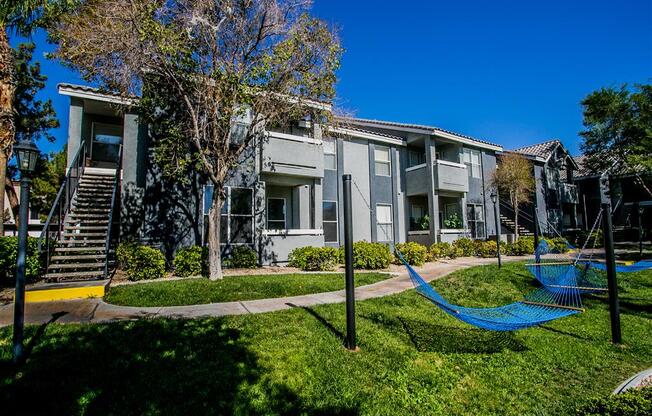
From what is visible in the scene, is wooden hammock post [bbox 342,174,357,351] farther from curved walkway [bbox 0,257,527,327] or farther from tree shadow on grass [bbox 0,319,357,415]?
curved walkway [bbox 0,257,527,327]

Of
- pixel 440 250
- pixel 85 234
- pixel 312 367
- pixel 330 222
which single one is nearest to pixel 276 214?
pixel 330 222

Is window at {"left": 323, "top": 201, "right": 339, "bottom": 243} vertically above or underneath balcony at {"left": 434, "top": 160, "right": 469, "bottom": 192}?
underneath

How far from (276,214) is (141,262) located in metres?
6.71

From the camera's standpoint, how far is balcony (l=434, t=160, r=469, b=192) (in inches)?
719

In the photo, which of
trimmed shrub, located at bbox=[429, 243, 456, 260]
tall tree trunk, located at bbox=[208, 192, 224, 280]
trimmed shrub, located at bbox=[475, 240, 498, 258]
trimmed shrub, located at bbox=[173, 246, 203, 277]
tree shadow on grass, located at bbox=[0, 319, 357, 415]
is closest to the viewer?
tree shadow on grass, located at bbox=[0, 319, 357, 415]

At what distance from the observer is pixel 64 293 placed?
24.3 ft

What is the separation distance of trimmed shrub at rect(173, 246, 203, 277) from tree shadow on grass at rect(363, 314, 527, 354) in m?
6.73

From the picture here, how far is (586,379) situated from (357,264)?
352 inches

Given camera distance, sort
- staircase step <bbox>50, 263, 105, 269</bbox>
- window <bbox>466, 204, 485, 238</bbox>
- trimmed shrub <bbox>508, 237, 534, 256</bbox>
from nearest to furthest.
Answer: staircase step <bbox>50, 263, 105, 269</bbox> < trimmed shrub <bbox>508, 237, 534, 256</bbox> < window <bbox>466, 204, 485, 238</bbox>

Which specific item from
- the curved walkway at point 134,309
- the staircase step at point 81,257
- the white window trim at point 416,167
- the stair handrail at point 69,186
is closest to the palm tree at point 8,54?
the stair handrail at point 69,186

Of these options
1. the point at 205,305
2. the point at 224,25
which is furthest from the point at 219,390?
the point at 224,25

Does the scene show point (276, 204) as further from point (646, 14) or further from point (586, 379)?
point (646, 14)

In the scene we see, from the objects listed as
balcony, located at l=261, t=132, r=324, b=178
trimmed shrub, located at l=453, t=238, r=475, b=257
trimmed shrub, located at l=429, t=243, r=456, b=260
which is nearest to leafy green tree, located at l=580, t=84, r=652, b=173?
trimmed shrub, located at l=453, t=238, r=475, b=257

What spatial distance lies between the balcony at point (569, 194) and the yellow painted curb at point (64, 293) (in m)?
30.0
